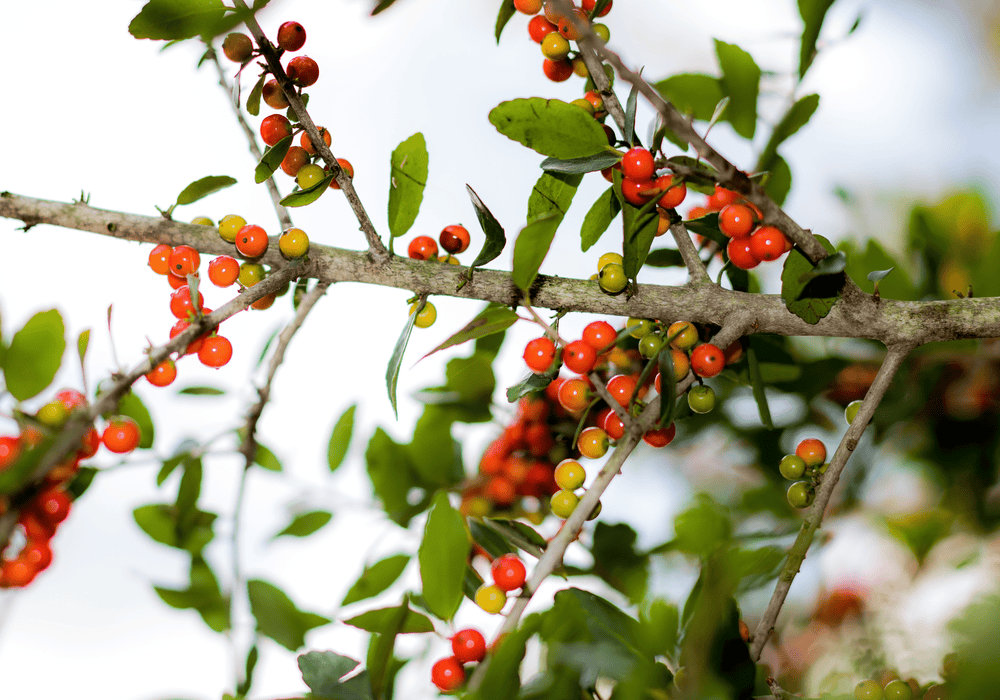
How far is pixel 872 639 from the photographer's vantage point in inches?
31.5

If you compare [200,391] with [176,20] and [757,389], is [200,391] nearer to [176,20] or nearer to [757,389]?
[176,20]

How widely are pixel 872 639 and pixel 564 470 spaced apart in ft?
1.43

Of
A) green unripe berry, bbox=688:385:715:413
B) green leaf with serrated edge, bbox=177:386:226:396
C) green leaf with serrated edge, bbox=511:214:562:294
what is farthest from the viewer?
green leaf with serrated edge, bbox=177:386:226:396

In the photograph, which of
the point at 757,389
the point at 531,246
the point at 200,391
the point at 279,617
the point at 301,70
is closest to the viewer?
the point at 531,246

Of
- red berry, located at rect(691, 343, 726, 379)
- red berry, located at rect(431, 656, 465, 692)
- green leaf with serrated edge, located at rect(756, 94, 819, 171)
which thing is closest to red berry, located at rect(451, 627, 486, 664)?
red berry, located at rect(431, 656, 465, 692)

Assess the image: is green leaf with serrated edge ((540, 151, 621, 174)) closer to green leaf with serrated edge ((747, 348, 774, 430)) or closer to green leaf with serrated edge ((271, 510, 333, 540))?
green leaf with serrated edge ((747, 348, 774, 430))

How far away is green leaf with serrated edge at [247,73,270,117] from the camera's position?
0.61 meters

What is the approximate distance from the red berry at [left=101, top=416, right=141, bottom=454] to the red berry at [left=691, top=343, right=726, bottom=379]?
0.57 metres

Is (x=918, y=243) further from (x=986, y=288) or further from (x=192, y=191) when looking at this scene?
(x=192, y=191)

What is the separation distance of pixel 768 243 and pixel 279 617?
0.75 m

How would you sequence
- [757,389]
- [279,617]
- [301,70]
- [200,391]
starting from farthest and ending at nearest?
[200,391]
[279,617]
[757,389]
[301,70]

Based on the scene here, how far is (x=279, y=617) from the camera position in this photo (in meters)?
0.87

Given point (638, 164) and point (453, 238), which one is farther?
point (453, 238)

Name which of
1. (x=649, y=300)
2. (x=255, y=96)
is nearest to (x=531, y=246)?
(x=649, y=300)
